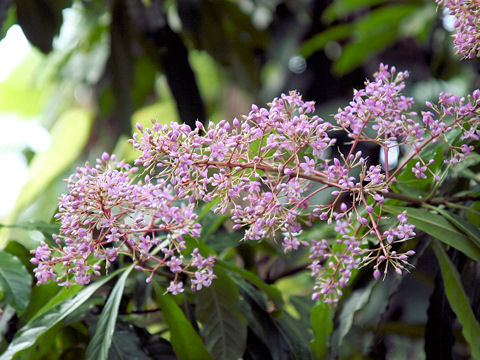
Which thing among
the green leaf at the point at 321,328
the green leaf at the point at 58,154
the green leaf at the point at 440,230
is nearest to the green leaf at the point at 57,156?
the green leaf at the point at 58,154

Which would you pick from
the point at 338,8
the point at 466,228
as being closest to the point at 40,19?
the point at 338,8

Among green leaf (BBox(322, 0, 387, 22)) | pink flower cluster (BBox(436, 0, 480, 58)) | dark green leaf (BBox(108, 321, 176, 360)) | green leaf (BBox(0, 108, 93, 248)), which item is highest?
green leaf (BBox(322, 0, 387, 22))

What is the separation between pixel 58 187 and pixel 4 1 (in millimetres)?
858

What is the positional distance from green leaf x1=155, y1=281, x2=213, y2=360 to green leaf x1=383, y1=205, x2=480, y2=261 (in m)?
0.31

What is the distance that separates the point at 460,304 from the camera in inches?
28.6

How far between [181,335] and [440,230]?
38cm

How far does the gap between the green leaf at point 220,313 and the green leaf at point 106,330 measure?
133mm

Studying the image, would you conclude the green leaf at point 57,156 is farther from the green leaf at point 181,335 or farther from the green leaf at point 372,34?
the green leaf at point 181,335

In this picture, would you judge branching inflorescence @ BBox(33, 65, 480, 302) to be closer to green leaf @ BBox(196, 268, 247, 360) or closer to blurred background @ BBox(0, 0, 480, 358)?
green leaf @ BBox(196, 268, 247, 360)

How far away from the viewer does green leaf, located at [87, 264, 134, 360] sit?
0.68 metres

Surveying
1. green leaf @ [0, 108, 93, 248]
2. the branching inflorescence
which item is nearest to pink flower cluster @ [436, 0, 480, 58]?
the branching inflorescence

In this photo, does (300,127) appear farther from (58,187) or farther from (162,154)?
(58,187)

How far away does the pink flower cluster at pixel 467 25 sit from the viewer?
638 mm

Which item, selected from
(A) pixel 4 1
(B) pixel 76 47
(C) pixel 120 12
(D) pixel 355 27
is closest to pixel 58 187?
(B) pixel 76 47
